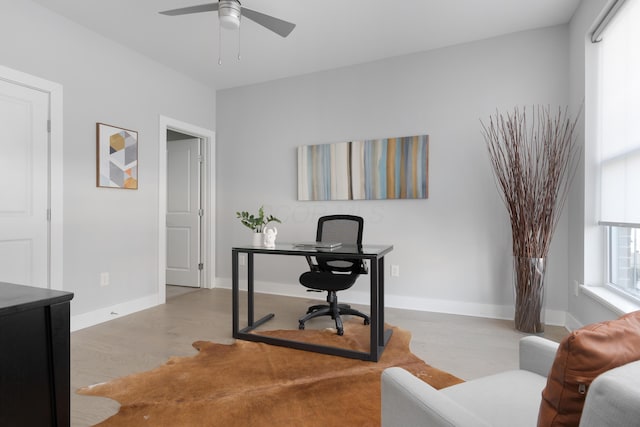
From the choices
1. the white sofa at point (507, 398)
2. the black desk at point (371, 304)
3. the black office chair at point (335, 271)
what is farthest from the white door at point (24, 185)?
the white sofa at point (507, 398)

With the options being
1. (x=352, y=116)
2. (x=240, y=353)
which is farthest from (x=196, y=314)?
(x=352, y=116)

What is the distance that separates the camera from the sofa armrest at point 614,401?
0.57 metres

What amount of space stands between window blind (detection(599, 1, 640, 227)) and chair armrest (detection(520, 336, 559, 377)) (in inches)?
52.3

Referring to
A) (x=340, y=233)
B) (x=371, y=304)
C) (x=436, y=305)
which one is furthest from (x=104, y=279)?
(x=436, y=305)

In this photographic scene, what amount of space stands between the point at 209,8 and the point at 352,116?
1980 millimetres

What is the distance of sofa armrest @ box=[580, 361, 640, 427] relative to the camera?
574mm

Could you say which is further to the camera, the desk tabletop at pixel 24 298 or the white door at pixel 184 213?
the white door at pixel 184 213

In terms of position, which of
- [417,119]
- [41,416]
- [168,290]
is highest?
[417,119]

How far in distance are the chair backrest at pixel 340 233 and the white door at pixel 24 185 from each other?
237 cm

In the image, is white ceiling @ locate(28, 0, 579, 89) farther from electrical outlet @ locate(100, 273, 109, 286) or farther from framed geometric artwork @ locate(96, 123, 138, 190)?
electrical outlet @ locate(100, 273, 109, 286)

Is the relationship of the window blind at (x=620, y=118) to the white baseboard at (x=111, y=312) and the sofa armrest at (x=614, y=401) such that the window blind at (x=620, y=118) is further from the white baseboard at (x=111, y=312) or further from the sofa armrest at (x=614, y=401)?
the white baseboard at (x=111, y=312)

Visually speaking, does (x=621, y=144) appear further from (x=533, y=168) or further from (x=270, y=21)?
(x=270, y=21)

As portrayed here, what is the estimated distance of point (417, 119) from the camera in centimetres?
367

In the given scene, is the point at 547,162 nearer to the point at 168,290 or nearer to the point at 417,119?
the point at 417,119
